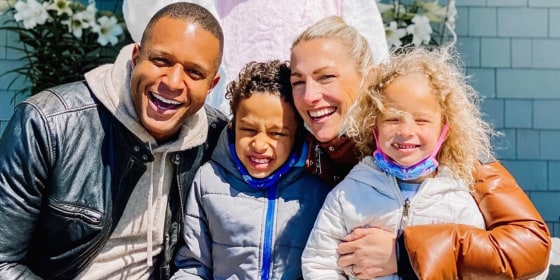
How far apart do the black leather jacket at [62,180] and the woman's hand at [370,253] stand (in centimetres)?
65

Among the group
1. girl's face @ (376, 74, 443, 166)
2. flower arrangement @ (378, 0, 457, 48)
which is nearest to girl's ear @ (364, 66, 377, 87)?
girl's face @ (376, 74, 443, 166)

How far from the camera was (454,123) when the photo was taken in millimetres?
2170

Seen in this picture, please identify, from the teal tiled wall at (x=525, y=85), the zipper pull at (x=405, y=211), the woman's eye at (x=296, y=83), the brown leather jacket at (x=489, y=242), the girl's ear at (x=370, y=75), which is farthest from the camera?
the teal tiled wall at (x=525, y=85)

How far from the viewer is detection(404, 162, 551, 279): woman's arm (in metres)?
2.02

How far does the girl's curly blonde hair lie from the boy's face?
23 cm

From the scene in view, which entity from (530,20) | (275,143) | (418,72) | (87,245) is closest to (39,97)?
(87,245)

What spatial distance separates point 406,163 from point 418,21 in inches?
90.2

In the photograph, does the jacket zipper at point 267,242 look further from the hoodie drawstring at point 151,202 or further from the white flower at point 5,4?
the white flower at point 5,4

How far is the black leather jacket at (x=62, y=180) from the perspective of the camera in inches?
84.7

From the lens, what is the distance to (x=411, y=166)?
212 centimetres

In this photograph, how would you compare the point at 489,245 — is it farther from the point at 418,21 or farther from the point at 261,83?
the point at 418,21

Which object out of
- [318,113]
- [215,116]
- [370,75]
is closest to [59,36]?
[215,116]

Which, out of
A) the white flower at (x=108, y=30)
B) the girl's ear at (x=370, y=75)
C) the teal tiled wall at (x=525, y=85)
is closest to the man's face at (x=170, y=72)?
the girl's ear at (x=370, y=75)

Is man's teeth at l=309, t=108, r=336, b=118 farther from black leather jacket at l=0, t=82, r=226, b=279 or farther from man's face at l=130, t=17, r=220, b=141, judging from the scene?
black leather jacket at l=0, t=82, r=226, b=279
